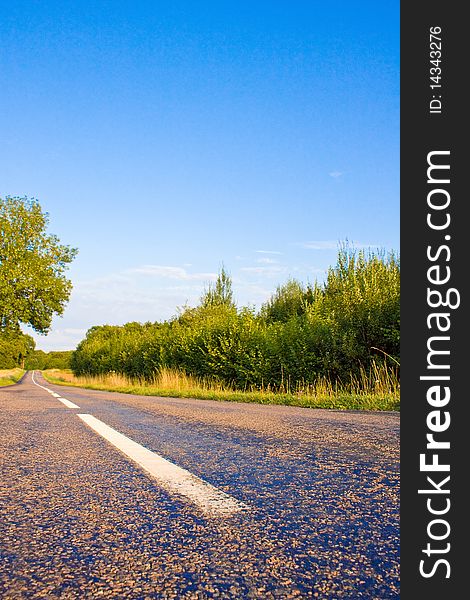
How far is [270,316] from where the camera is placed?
3155 centimetres

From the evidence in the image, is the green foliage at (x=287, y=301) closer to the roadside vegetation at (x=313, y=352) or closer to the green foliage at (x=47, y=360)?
the roadside vegetation at (x=313, y=352)

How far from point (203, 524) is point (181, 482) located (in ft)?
2.58

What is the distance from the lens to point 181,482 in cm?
294


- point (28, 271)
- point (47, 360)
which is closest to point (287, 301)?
point (28, 271)

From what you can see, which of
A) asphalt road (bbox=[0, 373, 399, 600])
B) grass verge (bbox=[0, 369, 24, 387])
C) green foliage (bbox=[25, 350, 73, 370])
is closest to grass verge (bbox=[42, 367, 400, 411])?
asphalt road (bbox=[0, 373, 399, 600])

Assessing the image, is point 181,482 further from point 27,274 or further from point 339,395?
point 27,274

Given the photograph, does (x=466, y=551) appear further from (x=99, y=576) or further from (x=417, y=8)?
(x=417, y=8)

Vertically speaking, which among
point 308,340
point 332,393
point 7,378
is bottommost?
point 7,378

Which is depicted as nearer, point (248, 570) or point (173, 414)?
point (248, 570)

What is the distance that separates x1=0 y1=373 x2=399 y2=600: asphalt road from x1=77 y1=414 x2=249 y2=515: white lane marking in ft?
0.10

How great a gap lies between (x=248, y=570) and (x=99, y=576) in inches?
16.8

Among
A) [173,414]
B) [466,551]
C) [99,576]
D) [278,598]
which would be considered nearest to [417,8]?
[466,551]

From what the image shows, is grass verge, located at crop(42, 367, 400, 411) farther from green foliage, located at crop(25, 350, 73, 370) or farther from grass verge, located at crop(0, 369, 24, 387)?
green foliage, located at crop(25, 350, 73, 370)

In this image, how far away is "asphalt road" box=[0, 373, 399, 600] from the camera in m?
1.59
